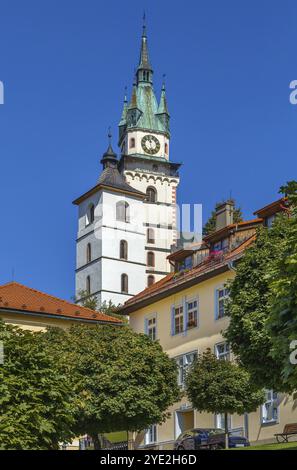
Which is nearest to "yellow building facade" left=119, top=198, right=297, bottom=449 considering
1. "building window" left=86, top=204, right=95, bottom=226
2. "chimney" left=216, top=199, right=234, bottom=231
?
→ "chimney" left=216, top=199, right=234, bottom=231

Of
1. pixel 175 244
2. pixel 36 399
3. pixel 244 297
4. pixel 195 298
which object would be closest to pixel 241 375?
pixel 244 297

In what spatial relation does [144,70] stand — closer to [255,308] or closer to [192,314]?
[192,314]

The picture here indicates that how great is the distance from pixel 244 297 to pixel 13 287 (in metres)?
26.3

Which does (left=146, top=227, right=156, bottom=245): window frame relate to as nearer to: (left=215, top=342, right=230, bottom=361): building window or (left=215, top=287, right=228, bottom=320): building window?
(left=215, top=287, right=228, bottom=320): building window

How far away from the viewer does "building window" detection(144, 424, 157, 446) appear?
59.2 m

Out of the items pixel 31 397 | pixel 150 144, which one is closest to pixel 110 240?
pixel 150 144

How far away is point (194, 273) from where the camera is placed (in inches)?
2291

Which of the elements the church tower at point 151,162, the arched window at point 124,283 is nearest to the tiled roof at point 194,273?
the arched window at point 124,283

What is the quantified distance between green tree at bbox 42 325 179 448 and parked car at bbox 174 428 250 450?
150cm

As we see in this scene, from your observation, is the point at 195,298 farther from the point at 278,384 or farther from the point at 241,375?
the point at 278,384

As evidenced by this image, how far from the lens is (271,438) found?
48.0 metres

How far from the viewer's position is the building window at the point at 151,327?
202ft

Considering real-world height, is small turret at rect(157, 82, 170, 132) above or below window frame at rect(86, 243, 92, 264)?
above

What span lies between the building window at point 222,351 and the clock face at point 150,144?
105813 millimetres
